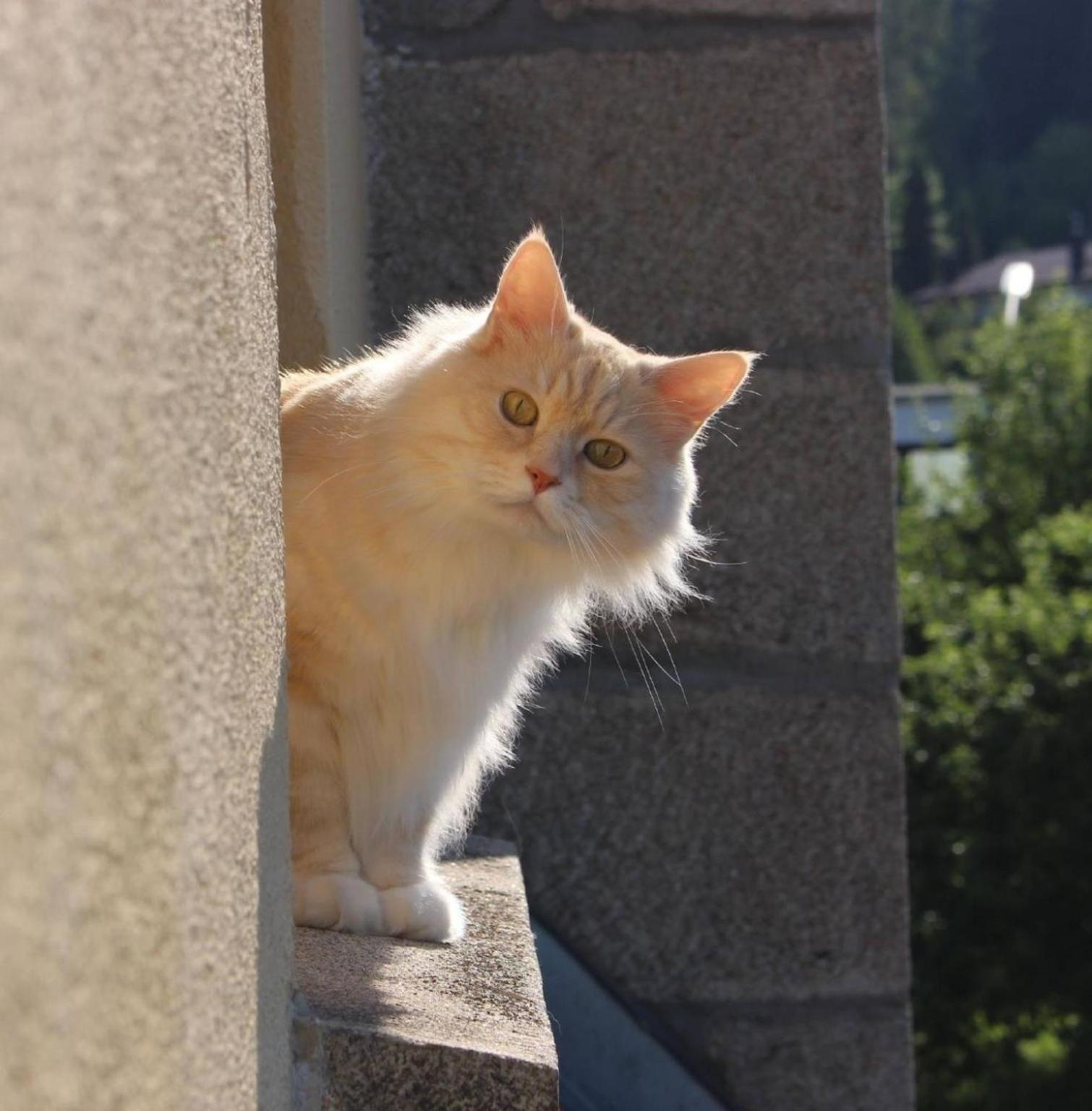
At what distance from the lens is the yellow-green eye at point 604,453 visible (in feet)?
6.97

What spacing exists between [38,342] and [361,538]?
1278 millimetres

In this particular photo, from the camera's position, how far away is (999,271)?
39.1 meters

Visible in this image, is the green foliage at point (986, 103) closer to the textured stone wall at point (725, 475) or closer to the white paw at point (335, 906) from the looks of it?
the textured stone wall at point (725, 475)

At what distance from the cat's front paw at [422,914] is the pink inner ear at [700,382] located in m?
0.79

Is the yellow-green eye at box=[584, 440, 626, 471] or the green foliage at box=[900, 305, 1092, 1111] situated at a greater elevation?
the yellow-green eye at box=[584, 440, 626, 471]

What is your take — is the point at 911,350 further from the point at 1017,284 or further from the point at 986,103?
the point at 986,103

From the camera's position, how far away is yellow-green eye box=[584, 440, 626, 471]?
6.97ft

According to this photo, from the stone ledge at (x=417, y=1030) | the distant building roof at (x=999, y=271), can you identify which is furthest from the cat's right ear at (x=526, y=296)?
the distant building roof at (x=999, y=271)

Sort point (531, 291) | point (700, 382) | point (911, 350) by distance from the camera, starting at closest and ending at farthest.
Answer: point (531, 291), point (700, 382), point (911, 350)

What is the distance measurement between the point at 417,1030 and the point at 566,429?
108cm

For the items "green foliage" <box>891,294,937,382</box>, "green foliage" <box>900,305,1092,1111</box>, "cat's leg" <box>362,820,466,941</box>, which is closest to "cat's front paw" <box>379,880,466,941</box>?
"cat's leg" <box>362,820,466,941</box>

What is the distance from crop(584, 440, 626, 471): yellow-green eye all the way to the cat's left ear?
Answer: 11 centimetres

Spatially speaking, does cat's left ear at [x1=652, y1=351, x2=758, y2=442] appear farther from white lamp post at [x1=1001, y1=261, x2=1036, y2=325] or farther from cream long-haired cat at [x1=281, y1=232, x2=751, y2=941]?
white lamp post at [x1=1001, y1=261, x2=1036, y2=325]

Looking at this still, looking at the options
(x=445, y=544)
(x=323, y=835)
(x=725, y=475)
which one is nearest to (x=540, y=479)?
(x=445, y=544)
